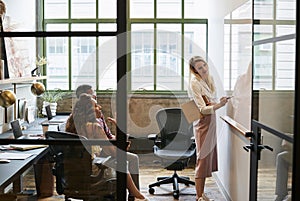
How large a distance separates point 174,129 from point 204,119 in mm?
899

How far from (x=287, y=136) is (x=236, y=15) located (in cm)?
208

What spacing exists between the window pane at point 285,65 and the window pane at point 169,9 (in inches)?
175

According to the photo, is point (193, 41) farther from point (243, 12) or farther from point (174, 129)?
point (243, 12)

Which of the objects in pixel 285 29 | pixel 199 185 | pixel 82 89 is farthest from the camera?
pixel 199 185

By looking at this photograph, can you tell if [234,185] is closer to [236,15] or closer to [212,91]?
[212,91]

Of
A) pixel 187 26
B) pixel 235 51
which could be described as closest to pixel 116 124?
pixel 235 51

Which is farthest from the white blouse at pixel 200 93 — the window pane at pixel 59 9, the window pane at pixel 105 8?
the window pane at pixel 59 9

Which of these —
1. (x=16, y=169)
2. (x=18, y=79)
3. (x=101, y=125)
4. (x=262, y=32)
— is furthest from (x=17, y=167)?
(x=262, y=32)

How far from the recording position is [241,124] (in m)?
3.96

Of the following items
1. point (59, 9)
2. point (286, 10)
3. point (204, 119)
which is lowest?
point (204, 119)

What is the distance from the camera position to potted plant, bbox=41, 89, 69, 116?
4.21m

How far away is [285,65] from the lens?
2.56m

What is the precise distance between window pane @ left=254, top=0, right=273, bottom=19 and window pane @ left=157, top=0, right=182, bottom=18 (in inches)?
154

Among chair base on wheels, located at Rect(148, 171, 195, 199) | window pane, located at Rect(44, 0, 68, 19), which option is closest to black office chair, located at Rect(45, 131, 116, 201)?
chair base on wheels, located at Rect(148, 171, 195, 199)
